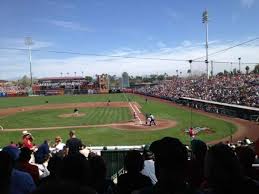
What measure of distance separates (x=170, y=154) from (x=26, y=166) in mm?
3675

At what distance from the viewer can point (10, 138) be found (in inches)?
1101

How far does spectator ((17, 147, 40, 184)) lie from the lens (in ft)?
18.3

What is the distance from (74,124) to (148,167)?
3070cm

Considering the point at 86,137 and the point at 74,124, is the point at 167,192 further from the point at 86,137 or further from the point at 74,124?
the point at 74,124

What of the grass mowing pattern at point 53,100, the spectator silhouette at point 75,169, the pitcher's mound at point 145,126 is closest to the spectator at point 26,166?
the spectator silhouette at point 75,169

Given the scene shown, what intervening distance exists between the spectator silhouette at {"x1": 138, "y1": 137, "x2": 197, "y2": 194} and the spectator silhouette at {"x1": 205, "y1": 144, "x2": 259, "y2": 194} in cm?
39

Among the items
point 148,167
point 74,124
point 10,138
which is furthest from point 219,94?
point 148,167

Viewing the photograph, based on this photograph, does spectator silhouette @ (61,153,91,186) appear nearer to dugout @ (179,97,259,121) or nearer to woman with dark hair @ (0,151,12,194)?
woman with dark hair @ (0,151,12,194)

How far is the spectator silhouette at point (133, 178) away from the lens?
427cm

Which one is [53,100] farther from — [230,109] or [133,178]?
[133,178]

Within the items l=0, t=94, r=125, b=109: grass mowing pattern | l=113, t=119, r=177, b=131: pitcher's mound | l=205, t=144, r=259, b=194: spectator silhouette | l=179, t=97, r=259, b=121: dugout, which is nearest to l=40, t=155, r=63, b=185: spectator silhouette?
l=205, t=144, r=259, b=194: spectator silhouette

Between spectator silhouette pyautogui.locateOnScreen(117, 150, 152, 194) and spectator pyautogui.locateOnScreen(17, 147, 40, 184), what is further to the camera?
spectator pyautogui.locateOnScreen(17, 147, 40, 184)

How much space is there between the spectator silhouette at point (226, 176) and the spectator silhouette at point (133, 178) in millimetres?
1364

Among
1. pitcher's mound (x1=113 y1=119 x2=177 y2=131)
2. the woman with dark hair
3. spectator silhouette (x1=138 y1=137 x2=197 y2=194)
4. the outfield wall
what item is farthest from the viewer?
the outfield wall
